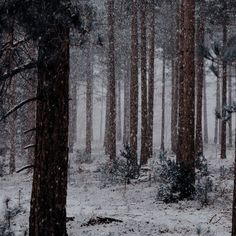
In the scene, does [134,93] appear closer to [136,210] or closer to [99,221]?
[136,210]

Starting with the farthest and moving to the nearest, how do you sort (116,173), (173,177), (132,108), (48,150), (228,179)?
(132,108)
(116,173)
(228,179)
(173,177)
(48,150)

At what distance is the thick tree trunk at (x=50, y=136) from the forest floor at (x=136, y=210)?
170cm

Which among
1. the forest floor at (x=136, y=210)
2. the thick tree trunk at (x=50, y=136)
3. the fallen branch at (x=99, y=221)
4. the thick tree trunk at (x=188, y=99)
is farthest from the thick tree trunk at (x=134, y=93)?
the thick tree trunk at (x=50, y=136)

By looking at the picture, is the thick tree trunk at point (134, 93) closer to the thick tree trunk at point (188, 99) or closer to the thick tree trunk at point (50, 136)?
the thick tree trunk at point (188, 99)

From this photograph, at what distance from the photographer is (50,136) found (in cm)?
617

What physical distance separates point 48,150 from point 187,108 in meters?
6.20

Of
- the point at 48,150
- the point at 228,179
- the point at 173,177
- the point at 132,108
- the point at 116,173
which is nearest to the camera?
the point at 48,150

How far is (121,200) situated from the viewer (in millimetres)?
11789

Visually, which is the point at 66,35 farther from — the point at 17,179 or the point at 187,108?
the point at 17,179

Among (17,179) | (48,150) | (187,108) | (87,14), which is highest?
(87,14)

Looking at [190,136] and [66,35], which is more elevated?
[66,35]

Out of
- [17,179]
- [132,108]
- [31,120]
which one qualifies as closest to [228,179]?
[132,108]

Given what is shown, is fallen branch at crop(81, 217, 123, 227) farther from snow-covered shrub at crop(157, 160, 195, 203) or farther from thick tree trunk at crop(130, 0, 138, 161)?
thick tree trunk at crop(130, 0, 138, 161)

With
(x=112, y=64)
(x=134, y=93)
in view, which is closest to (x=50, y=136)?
(x=134, y=93)
